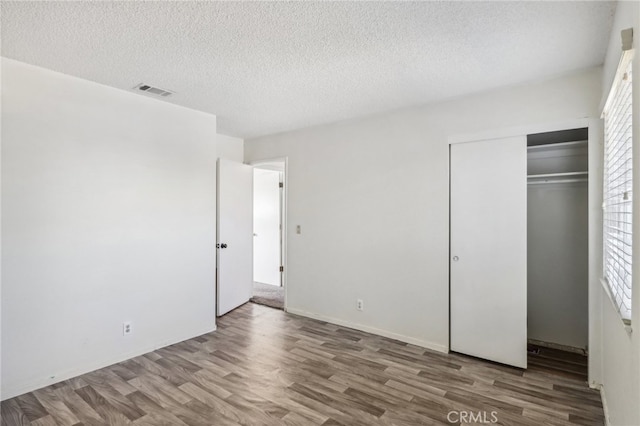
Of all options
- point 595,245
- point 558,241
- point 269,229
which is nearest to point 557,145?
point 558,241

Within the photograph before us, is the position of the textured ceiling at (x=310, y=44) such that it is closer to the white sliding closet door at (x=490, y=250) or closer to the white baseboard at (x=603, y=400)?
the white sliding closet door at (x=490, y=250)

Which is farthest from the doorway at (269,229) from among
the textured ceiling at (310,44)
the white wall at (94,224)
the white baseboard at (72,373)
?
the textured ceiling at (310,44)

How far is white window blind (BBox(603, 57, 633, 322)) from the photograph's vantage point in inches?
63.1

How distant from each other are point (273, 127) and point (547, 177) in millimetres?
3156

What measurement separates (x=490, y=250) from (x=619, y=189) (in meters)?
1.30

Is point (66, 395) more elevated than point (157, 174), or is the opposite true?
point (157, 174)

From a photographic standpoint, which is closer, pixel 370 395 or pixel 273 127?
pixel 370 395

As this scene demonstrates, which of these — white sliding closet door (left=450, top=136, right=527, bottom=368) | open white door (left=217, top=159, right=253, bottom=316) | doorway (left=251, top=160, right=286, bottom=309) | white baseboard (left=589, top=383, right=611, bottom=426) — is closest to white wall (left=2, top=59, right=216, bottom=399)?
open white door (left=217, top=159, right=253, bottom=316)

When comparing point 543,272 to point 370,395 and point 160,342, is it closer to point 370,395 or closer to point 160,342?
point 370,395

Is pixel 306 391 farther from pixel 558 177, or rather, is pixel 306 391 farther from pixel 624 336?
pixel 558 177

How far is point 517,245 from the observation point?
294 cm

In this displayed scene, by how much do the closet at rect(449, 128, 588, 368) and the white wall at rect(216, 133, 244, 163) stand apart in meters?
3.11

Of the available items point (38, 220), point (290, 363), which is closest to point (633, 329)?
point (290, 363)

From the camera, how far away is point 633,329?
4.66 ft
